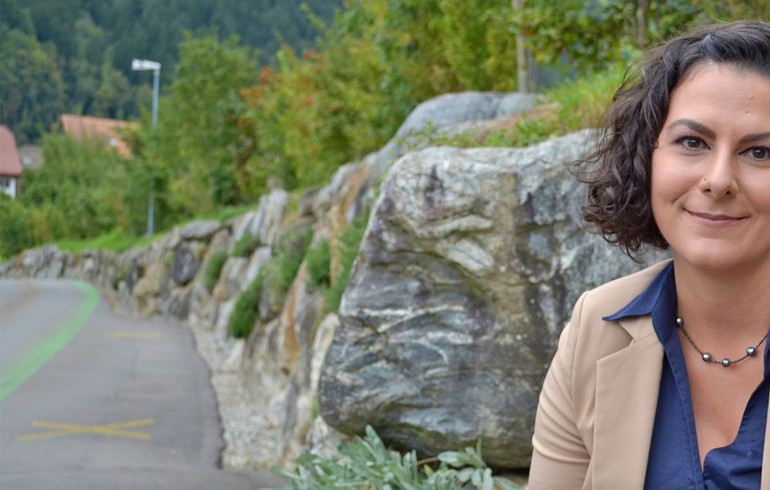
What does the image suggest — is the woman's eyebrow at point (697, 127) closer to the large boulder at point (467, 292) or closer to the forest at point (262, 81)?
the forest at point (262, 81)

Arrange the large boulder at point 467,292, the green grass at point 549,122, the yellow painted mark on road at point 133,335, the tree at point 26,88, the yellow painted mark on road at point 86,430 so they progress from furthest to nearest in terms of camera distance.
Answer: the tree at point 26,88, the yellow painted mark on road at point 133,335, the yellow painted mark on road at point 86,430, the green grass at point 549,122, the large boulder at point 467,292

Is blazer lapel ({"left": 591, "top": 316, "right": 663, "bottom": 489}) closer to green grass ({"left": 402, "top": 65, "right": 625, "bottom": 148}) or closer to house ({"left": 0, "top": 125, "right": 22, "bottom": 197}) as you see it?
green grass ({"left": 402, "top": 65, "right": 625, "bottom": 148})

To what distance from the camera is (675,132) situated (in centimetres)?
166

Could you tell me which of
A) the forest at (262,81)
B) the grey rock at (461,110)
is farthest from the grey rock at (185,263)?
the grey rock at (461,110)

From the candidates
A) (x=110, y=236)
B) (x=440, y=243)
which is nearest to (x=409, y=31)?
(x=440, y=243)

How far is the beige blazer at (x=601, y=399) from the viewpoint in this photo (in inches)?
66.9

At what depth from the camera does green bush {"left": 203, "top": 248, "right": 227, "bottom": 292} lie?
17266 mm

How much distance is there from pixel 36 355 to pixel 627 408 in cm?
1052

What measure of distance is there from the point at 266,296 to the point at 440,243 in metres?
6.92

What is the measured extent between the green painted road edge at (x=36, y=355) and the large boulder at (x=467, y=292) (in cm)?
506

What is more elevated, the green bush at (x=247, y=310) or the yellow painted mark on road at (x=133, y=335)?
the green bush at (x=247, y=310)

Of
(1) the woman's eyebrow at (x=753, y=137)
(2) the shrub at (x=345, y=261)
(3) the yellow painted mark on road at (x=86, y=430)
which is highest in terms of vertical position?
(1) the woman's eyebrow at (x=753, y=137)

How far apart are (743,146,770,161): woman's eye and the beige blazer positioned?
0.38 m

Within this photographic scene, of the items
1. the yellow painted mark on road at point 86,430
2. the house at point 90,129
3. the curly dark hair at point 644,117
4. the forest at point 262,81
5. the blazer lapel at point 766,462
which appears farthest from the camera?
the house at point 90,129
